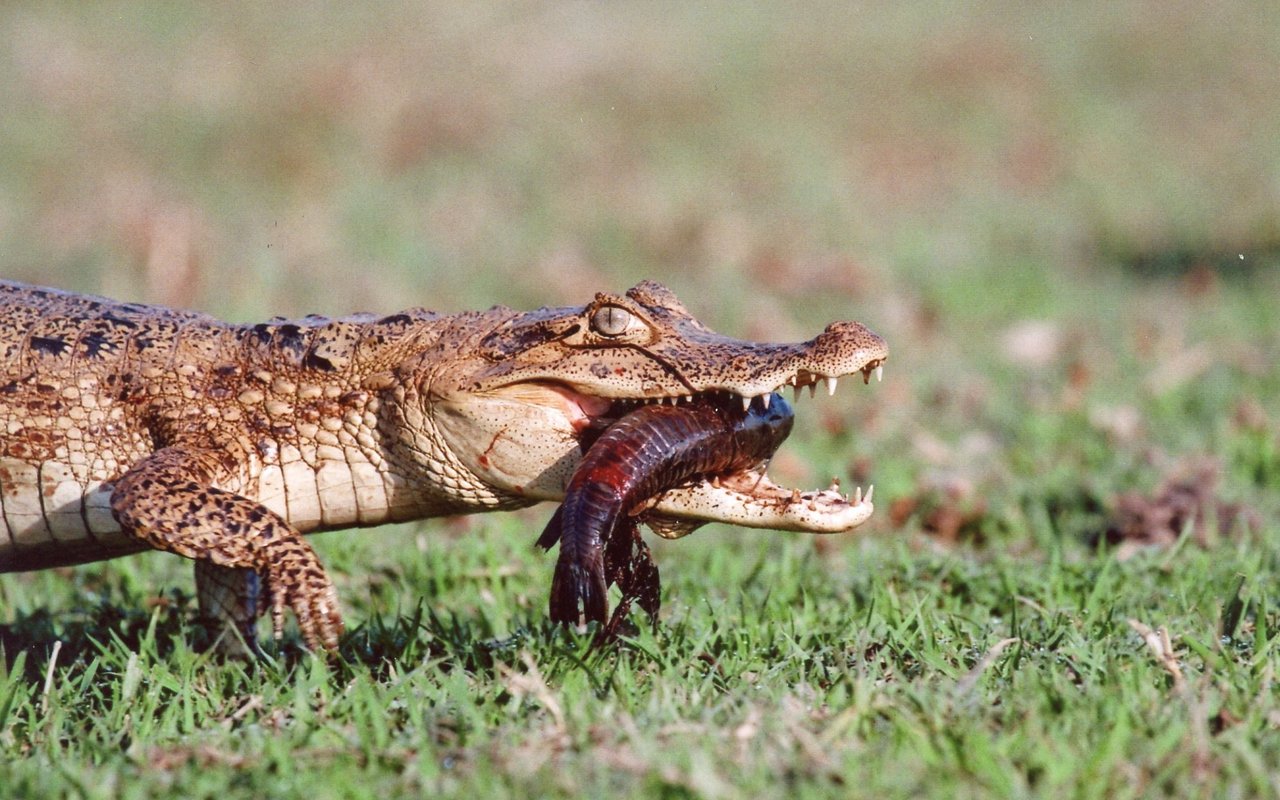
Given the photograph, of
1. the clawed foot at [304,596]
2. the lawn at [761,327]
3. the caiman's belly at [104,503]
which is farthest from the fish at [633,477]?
the caiman's belly at [104,503]

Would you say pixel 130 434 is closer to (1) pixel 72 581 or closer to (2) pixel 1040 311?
(1) pixel 72 581

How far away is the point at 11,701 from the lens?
293cm

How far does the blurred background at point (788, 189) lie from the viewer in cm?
647

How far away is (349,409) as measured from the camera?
3510 mm

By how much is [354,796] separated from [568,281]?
5967 millimetres

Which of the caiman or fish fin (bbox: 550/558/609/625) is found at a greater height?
the caiman

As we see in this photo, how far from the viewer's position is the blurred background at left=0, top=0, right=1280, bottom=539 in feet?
21.2

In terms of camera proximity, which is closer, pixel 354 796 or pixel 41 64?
pixel 354 796

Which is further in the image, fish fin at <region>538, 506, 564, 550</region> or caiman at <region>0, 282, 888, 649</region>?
caiman at <region>0, 282, 888, 649</region>

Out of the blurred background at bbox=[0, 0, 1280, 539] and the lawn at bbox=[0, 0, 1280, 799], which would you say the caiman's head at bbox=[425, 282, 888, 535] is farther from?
the blurred background at bbox=[0, 0, 1280, 539]

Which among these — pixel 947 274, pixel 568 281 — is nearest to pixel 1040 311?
pixel 947 274

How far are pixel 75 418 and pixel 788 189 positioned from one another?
8205 millimetres

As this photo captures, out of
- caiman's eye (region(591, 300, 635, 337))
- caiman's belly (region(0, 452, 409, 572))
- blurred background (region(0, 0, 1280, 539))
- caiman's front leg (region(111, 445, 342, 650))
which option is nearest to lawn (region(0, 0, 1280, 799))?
blurred background (region(0, 0, 1280, 539))

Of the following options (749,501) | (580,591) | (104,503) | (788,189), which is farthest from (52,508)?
(788,189)
